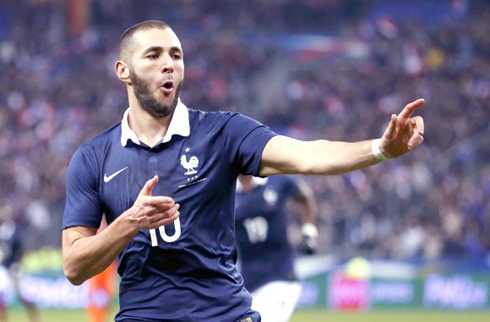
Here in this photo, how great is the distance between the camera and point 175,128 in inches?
196

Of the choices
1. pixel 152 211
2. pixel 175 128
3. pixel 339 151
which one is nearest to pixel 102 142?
pixel 175 128

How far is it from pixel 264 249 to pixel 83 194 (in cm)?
478

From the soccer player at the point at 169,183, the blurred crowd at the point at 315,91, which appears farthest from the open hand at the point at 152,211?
the blurred crowd at the point at 315,91

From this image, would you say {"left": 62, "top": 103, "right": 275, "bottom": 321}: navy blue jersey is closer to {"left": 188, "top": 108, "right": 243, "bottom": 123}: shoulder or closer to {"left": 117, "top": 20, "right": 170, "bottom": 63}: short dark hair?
{"left": 188, "top": 108, "right": 243, "bottom": 123}: shoulder

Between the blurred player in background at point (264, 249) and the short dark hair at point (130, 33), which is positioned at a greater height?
the short dark hair at point (130, 33)

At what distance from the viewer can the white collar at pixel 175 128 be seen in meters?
4.96

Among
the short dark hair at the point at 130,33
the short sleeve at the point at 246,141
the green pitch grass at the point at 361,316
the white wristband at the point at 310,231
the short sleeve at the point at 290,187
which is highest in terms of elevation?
the short dark hair at the point at 130,33

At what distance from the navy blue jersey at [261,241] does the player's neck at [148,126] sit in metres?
4.42

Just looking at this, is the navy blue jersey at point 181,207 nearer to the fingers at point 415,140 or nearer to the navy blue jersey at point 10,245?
the fingers at point 415,140

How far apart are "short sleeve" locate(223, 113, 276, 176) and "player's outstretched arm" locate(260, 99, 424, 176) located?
4 centimetres

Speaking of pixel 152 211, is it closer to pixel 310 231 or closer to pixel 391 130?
pixel 391 130

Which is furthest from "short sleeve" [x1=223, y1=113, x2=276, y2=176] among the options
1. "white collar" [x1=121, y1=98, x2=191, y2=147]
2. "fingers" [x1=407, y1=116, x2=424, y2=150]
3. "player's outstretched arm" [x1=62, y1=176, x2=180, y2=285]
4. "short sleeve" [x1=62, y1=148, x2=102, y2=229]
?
"fingers" [x1=407, y1=116, x2=424, y2=150]

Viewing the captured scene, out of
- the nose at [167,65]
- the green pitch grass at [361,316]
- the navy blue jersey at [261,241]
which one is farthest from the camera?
the green pitch grass at [361,316]

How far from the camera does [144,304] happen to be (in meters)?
4.73
